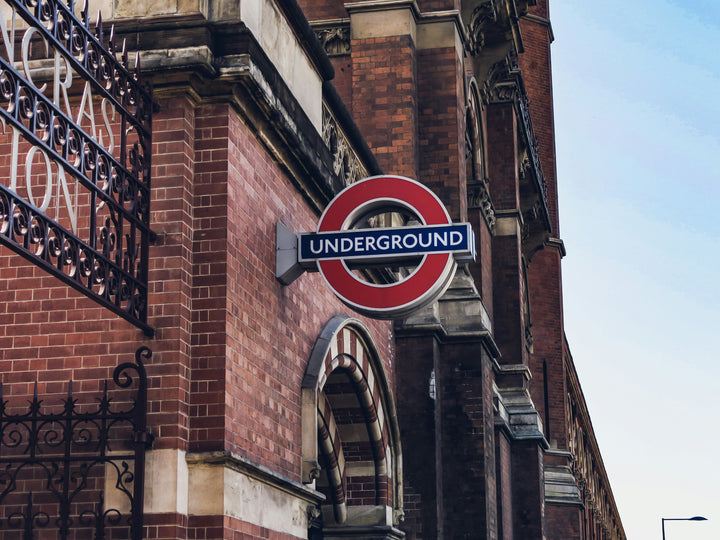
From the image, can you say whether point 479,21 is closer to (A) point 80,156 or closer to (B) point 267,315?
(B) point 267,315

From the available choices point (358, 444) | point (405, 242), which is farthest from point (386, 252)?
point (358, 444)

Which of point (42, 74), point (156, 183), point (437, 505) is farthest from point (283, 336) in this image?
point (437, 505)

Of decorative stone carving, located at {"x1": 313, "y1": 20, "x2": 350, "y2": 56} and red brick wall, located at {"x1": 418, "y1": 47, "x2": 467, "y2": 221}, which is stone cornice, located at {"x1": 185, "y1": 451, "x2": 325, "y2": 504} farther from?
decorative stone carving, located at {"x1": 313, "y1": 20, "x2": 350, "y2": 56}

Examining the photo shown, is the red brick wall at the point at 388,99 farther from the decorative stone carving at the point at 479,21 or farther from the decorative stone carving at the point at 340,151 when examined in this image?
the decorative stone carving at the point at 340,151

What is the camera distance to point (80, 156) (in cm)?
714

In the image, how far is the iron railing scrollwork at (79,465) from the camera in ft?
24.9

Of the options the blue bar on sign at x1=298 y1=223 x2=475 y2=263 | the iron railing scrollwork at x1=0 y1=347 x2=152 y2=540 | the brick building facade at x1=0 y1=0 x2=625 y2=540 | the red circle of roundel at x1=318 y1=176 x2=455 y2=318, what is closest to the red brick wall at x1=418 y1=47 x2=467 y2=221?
the brick building facade at x1=0 y1=0 x2=625 y2=540

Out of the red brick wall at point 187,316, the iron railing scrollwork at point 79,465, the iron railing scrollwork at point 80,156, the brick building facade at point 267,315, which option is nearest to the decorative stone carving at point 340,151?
the brick building facade at point 267,315

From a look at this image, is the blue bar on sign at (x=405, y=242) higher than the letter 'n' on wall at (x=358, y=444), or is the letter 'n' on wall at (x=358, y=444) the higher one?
the blue bar on sign at (x=405, y=242)

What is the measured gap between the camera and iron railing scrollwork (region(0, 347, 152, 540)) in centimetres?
760

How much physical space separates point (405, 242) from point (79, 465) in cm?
297

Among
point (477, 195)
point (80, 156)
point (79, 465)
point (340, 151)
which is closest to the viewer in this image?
point (80, 156)

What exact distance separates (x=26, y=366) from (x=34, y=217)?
6.12ft

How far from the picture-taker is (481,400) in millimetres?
15789
